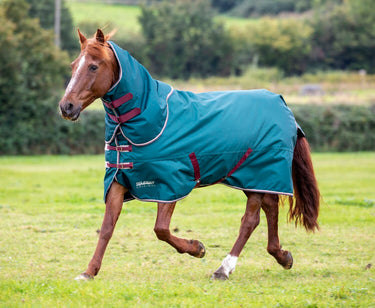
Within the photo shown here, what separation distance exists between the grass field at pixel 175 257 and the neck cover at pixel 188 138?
0.96 metres

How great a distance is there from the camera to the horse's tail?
7.02 m

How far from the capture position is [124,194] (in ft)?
20.0

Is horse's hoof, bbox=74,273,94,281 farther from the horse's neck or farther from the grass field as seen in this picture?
the horse's neck

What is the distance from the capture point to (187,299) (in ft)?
16.5

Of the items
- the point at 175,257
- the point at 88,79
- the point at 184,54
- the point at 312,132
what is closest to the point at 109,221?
the point at 88,79

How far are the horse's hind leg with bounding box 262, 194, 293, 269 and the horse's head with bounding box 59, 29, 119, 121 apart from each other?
7.68ft

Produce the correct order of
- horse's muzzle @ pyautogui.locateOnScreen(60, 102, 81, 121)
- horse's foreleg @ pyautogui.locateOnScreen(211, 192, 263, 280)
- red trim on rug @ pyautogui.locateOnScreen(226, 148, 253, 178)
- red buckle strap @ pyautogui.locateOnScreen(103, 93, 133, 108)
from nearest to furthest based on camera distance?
horse's muzzle @ pyautogui.locateOnScreen(60, 102, 81, 121)
red buckle strap @ pyautogui.locateOnScreen(103, 93, 133, 108)
horse's foreleg @ pyautogui.locateOnScreen(211, 192, 263, 280)
red trim on rug @ pyautogui.locateOnScreen(226, 148, 253, 178)

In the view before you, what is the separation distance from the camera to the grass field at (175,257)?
511 cm

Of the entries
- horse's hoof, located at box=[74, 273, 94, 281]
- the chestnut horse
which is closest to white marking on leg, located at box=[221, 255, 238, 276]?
the chestnut horse

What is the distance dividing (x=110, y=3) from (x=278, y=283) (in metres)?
74.7

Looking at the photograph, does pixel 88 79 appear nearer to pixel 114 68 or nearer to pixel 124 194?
pixel 114 68

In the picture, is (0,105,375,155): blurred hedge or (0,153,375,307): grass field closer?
(0,153,375,307): grass field

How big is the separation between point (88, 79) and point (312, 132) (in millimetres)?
24598

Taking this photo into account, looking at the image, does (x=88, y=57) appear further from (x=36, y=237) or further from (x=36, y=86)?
(x=36, y=86)
